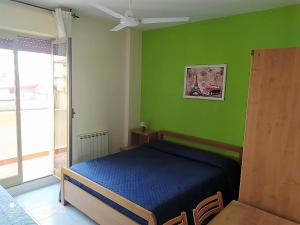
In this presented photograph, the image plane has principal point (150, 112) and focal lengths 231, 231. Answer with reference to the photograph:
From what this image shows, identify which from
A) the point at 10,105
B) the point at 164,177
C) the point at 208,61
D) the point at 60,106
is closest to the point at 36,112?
the point at 10,105

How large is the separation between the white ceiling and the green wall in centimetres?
17

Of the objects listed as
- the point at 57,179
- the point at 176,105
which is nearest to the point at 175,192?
the point at 176,105

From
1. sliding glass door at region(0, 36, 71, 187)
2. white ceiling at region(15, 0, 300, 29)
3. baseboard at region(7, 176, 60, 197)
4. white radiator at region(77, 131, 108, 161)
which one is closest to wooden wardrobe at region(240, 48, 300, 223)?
white ceiling at region(15, 0, 300, 29)

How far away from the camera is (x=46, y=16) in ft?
10.3

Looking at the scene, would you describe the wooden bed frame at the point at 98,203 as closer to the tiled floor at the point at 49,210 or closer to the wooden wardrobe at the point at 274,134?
the tiled floor at the point at 49,210

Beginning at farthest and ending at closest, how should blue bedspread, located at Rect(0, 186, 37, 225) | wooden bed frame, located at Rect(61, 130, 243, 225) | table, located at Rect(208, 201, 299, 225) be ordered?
wooden bed frame, located at Rect(61, 130, 243, 225), table, located at Rect(208, 201, 299, 225), blue bedspread, located at Rect(0, 186, 37, 225)

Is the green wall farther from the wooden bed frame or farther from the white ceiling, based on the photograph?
the wooden bed frame

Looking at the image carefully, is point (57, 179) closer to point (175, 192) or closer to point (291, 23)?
point (175, 192)

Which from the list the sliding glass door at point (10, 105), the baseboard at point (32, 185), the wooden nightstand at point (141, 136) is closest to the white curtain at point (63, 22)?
the sliding glass door at point (10, 105)

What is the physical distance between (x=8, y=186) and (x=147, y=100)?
2561 mm

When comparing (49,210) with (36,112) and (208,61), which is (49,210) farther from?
(208,61)

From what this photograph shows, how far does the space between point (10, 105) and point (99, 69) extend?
1412mm

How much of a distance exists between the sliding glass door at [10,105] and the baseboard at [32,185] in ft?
0.26

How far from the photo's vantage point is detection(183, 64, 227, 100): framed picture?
3.36 meters
